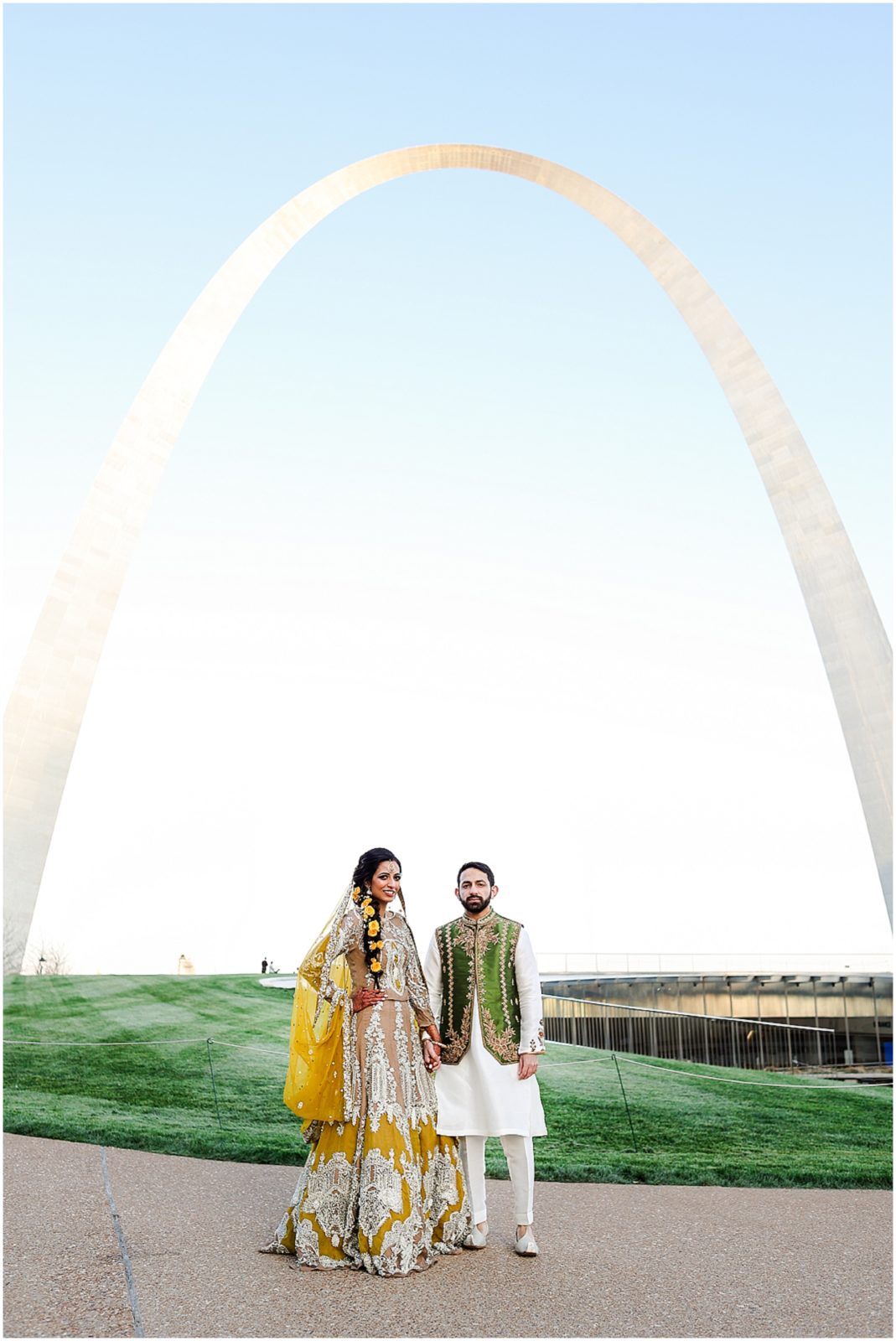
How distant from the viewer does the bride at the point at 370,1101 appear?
213 inches

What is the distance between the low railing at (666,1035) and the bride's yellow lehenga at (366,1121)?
12544 mm

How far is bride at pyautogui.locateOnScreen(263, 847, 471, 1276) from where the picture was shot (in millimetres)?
5398

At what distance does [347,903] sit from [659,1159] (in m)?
5.03

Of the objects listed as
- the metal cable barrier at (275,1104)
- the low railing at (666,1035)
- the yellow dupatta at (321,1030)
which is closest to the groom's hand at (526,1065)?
the yellow dupatta at (321,1030)

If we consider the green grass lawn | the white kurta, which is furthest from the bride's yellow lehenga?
the green grass lawn

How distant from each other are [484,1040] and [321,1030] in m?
0.88

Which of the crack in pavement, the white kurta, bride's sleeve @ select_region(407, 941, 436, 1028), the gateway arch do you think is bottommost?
the crack in pavement

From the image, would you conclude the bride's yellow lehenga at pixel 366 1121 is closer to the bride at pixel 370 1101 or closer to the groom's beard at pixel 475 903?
the bride at pixel 370 1101

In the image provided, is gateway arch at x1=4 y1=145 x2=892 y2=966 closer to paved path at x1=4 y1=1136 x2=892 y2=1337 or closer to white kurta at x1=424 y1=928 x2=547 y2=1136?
paved path at x1=4 y1=1136 x2=892 y2=1337

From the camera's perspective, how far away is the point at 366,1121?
557cm

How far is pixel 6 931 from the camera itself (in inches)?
572

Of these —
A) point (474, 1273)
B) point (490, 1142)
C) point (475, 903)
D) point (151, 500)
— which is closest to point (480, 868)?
point (475, 903)

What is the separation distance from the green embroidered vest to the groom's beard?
8 centimetres

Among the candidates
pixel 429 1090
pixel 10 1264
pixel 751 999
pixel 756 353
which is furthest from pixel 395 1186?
pixel 751 999
